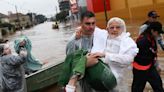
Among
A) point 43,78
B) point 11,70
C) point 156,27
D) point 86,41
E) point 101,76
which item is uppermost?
point 86,41

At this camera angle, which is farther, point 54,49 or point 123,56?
point 54,49

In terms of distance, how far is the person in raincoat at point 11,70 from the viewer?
6402 mm

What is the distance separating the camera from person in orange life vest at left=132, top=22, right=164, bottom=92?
6.18 meters

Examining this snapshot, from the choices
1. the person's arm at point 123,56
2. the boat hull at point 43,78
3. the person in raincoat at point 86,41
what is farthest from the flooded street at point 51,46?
the person's arm at point 123,56

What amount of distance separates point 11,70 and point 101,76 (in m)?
3.18

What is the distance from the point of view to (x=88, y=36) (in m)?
4.11

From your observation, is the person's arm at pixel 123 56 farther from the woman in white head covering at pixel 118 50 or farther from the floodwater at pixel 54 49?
the floodwater at pixel 54 49

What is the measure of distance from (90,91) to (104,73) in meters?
0.36

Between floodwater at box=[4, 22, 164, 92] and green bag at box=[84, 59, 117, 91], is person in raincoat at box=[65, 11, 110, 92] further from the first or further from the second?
floodwater at box=[4, 22, 164, 92]

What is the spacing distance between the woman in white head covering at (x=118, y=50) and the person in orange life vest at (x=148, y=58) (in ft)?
7.43

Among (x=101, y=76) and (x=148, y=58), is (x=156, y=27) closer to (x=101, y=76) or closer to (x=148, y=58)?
(x=148, y=58)

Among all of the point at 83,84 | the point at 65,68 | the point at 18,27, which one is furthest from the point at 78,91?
the point at 18,27

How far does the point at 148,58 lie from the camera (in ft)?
20.5

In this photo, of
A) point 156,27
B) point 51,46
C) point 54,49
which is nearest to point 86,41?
point 156,27
